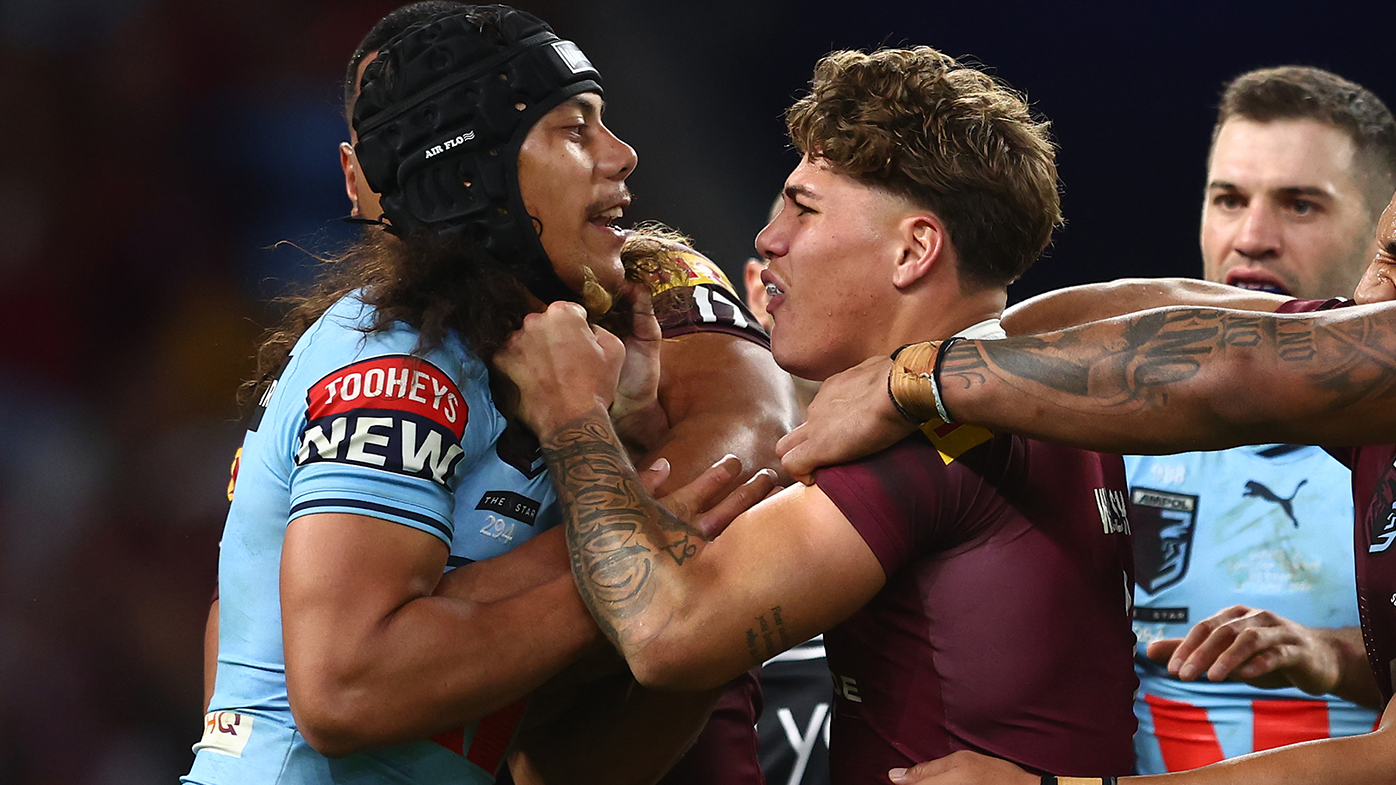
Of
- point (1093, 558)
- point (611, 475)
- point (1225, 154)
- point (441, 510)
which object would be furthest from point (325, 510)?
point (1225, 154)

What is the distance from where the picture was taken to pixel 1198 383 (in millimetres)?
1913

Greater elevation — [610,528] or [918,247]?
[918,247]

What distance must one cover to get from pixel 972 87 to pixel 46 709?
4.61 metres

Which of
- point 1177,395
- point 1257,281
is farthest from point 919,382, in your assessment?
point 1257,281

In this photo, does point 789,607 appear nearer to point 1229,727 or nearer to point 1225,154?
point 1229,727

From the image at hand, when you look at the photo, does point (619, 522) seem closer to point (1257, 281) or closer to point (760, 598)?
point (760, 598)

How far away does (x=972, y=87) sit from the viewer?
7.98 feet

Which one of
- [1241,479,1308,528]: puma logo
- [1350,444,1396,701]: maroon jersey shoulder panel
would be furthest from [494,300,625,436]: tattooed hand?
[1241,479,1308,528]: puma logo

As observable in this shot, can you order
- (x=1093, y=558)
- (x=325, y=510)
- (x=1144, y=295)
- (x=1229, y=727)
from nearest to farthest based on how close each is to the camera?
(x=325, y=510) → (x=1093, y=558) → (x=1144, y=295) → (x=1229, y=727)

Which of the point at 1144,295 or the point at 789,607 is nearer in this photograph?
the point at 789,607

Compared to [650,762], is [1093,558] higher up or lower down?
higher up

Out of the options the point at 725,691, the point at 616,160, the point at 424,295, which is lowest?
the point at 725,691

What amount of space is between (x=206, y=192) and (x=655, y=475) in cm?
435

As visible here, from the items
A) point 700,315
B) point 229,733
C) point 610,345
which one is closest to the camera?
point 229,733
